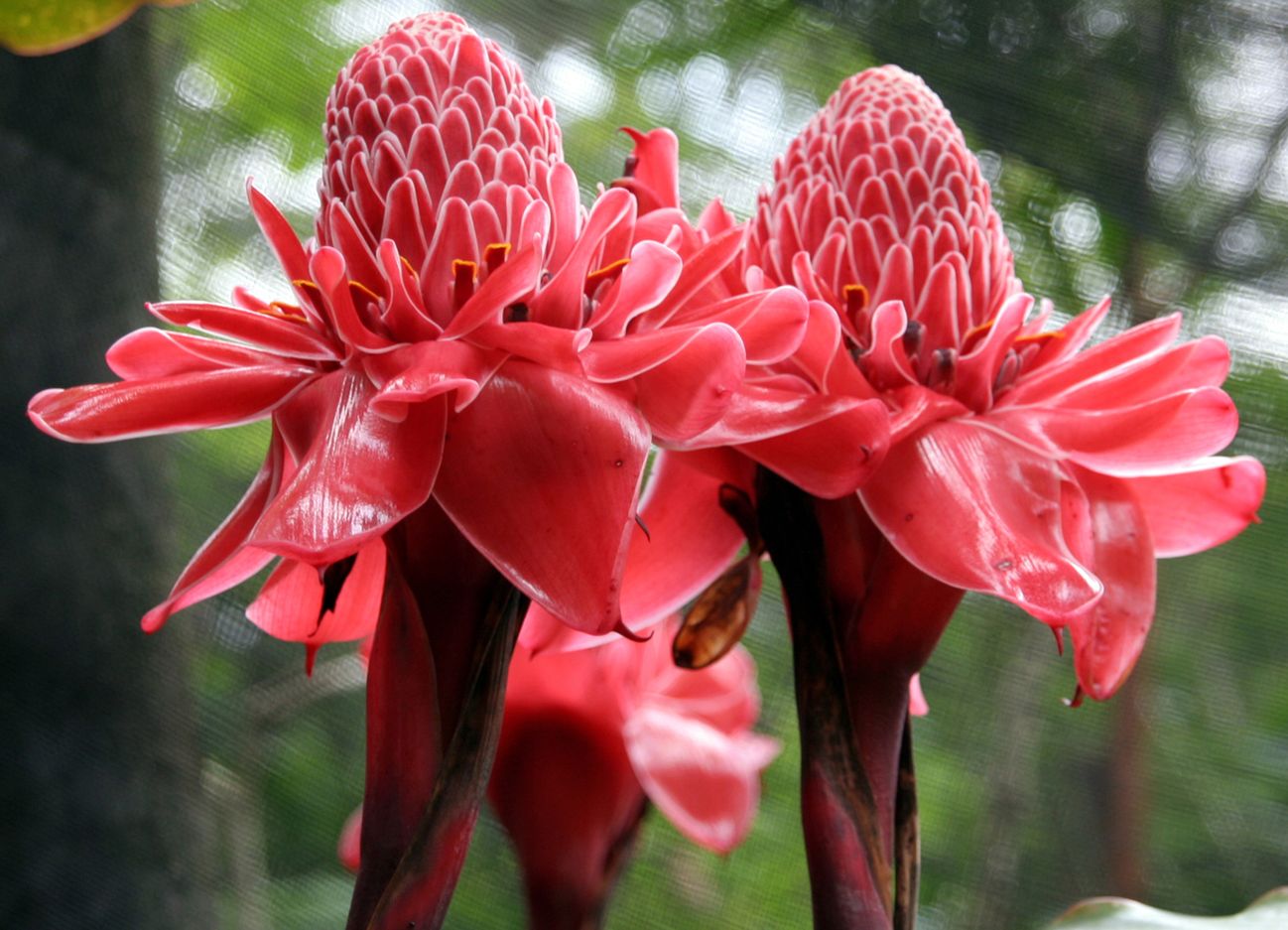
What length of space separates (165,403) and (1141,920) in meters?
0.20

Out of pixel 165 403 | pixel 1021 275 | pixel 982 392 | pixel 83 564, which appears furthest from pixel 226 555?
pixel 1021 275

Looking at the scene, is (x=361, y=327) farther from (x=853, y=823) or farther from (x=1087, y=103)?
(x=1087, y=103)

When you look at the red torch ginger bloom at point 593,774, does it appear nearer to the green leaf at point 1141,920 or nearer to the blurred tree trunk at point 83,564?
the green leaf at point 1141,920

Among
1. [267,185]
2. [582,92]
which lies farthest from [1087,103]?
[267,185]

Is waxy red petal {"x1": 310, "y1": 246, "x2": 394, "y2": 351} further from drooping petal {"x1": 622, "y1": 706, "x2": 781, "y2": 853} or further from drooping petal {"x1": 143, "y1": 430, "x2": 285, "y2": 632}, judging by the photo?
drooping petal {"x1": 622, "y1": 706, "x2": 781, "y2": 853}

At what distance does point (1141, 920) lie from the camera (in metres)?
0.23

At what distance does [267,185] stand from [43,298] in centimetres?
12

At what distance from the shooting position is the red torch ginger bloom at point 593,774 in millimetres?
311

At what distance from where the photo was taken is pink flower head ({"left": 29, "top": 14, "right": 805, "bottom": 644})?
173mm

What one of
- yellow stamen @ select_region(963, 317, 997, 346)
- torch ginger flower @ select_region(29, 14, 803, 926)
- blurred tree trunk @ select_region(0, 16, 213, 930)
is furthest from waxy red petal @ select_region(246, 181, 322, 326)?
blurred tree trunk @ select_region(0, 16, 213, 930)

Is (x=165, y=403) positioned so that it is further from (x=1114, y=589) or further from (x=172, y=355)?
(x=1114, y=589)

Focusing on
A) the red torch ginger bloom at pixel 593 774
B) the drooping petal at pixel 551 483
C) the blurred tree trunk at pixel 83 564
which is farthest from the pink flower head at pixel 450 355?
the blurred tree trunk at pixel 83 564

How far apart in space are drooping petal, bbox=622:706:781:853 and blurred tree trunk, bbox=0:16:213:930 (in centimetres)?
32

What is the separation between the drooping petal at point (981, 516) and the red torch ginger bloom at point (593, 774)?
0.13m
